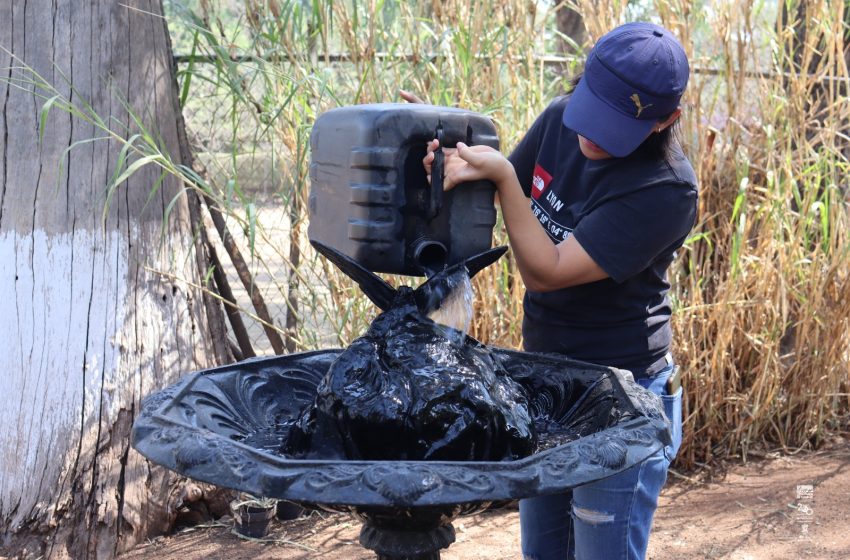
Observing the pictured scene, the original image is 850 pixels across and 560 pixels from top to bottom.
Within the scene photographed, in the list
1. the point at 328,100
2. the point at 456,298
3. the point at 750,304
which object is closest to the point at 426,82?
the point at 328,100

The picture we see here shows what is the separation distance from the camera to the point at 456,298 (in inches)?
78.2

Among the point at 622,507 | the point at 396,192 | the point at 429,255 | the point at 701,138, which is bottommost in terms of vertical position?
the point at 622,507

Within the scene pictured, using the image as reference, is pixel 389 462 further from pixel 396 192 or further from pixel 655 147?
pixel 655 147

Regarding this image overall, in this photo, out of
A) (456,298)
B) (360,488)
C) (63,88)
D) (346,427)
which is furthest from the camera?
(63,88)

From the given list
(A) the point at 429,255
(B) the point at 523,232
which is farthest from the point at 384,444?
(B) the point at 523,232

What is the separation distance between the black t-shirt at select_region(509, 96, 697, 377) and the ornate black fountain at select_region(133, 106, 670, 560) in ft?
0.62

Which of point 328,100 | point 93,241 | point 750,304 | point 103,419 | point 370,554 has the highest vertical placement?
point 328,100

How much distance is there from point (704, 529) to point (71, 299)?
8.52 ft

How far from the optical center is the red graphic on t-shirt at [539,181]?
243cm

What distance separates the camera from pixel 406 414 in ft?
5.82

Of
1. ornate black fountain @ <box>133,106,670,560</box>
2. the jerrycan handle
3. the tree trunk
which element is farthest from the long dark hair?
the tree trunk

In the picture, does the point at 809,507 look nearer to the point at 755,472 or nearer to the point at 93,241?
the point at 755,472

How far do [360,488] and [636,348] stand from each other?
108 cm

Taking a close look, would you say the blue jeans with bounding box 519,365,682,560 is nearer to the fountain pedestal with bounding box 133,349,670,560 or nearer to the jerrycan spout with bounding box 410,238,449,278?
the fountain pedestal with bounding box 133,349,670,560
